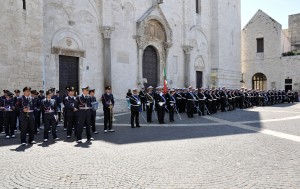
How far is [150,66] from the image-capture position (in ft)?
83.4

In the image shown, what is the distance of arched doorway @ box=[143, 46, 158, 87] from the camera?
24.9m

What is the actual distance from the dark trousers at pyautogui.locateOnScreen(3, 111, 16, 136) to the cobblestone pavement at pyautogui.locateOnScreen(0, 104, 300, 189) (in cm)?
76

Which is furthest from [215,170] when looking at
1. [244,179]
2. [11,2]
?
[11,2]

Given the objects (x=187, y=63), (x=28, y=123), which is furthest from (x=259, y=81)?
(x=28, y=123)

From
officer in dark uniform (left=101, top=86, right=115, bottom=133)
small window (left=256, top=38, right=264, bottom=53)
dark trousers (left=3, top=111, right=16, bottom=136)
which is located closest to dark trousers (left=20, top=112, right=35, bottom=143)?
dark trousers (left=3, top=111, right=16, bottom=136)

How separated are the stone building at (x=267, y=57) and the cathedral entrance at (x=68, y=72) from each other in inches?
1133

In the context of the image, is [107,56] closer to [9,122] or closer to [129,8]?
[129,8]

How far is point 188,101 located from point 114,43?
25.7 ft

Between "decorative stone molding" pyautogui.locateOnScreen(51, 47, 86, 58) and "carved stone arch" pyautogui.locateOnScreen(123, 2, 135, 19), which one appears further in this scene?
"carved stone arch" pyautogui.locateOnScreen(123, 2, 135, 19)

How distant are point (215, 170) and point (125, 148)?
10.0ft

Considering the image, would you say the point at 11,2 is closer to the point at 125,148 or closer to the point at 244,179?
the point at 125,148

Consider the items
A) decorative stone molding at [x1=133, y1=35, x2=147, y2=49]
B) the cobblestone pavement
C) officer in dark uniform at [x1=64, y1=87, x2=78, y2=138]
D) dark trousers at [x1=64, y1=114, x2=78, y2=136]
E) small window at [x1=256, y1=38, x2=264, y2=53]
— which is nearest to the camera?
the cobblestone pavement

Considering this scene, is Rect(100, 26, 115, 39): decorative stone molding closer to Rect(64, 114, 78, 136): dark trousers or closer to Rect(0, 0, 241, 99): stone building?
Rect(0, 0, 241, 99): stone building

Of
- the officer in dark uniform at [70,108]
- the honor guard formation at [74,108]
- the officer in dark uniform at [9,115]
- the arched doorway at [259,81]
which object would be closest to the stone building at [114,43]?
the honor guard formation at [74,108]
